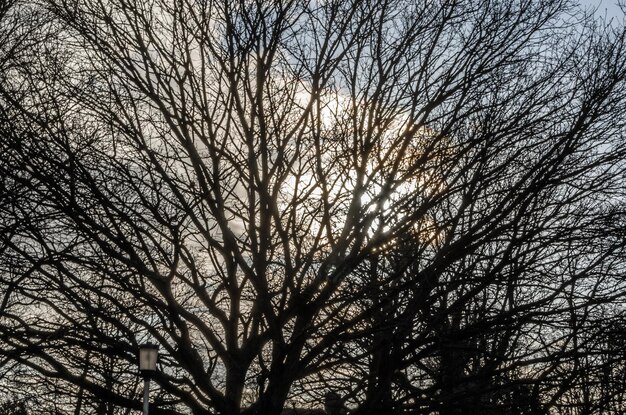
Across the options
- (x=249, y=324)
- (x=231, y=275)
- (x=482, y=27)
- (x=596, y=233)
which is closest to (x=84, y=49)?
(x=231, y=275)

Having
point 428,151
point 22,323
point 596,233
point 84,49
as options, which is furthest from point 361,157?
point 22,323

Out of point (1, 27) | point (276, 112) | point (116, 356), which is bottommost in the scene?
point (116, 356)

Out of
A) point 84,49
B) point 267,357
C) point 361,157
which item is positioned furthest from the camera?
point 267,357

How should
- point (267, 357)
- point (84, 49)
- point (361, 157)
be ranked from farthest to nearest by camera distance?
point (267, 357)
point (84, 49)
point (361, 157)

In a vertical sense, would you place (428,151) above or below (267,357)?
above

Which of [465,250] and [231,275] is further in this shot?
[231,275]

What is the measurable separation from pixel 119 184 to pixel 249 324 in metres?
2.47

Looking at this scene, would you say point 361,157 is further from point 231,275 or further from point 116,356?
point 116,356

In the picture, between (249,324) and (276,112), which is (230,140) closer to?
(276,112)

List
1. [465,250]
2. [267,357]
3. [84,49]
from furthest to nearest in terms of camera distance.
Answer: [267,357] < [84,49] < [465,250]

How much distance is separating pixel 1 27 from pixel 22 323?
6.27m

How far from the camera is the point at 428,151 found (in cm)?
853

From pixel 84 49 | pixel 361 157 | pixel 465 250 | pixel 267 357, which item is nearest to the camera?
pixel 465 250

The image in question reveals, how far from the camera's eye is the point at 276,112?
8961 mm
